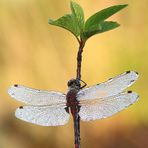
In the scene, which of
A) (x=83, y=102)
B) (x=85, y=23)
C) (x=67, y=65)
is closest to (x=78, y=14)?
(x=85, y=23)

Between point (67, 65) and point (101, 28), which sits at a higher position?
point (67, 65)

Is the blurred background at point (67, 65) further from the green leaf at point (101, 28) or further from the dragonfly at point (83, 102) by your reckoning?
the green leaf at point (101, 28)

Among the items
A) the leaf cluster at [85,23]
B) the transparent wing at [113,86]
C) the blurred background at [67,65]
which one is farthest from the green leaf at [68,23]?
the blurred background at [67,65]

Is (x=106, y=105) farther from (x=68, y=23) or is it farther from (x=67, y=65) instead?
(x=67, y=65)

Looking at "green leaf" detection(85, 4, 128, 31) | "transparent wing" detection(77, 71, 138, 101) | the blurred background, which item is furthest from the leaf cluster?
the blurred background

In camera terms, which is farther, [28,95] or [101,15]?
[28,95]

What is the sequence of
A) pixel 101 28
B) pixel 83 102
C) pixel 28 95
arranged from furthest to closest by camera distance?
pixel 28 95 → pixel 83 102 → pixel 101 28

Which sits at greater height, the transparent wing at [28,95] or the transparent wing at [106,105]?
the transparent wing at [28,95]
